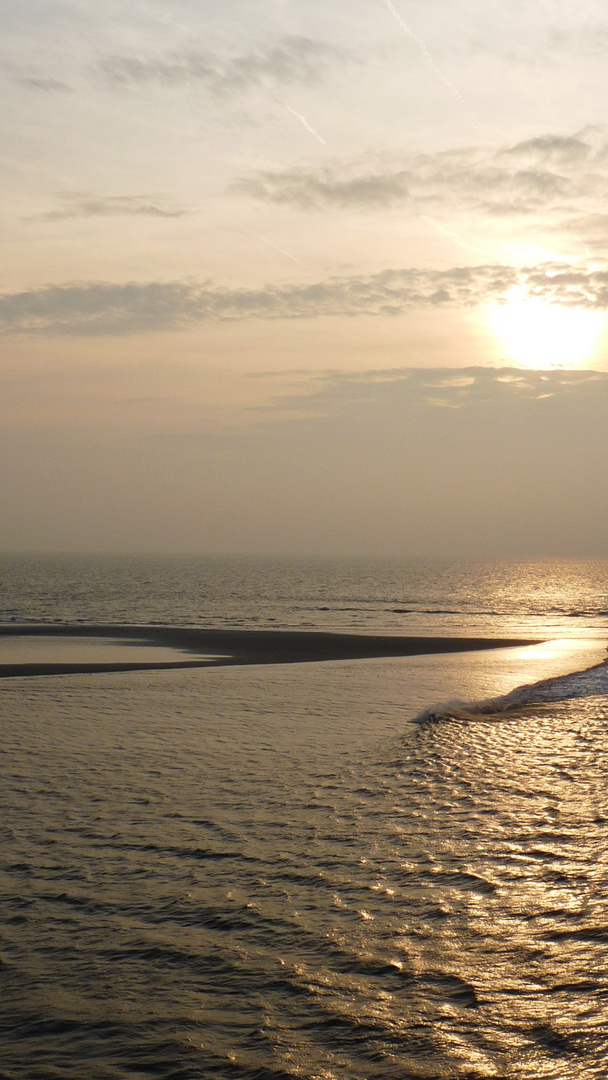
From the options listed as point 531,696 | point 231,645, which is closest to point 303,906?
point 531,696

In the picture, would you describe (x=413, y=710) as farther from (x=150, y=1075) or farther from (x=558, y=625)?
(x=558, y=625)

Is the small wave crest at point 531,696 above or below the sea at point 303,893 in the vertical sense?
above

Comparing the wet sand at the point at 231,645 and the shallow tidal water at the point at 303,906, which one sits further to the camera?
the wet sand at the point at 231,645

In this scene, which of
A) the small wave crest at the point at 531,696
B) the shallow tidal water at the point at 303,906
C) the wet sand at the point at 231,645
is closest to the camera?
the shallow tidal water at the point at 303,906

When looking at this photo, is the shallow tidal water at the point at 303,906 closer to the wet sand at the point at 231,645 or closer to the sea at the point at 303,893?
the sea at the point at 303,893

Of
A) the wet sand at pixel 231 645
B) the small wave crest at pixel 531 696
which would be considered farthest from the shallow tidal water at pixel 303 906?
the wet sand at pixel 231 645

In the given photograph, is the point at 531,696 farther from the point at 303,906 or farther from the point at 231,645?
the point at 231,645

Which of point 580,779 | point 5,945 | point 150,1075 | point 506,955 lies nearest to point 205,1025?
point 150,1075
